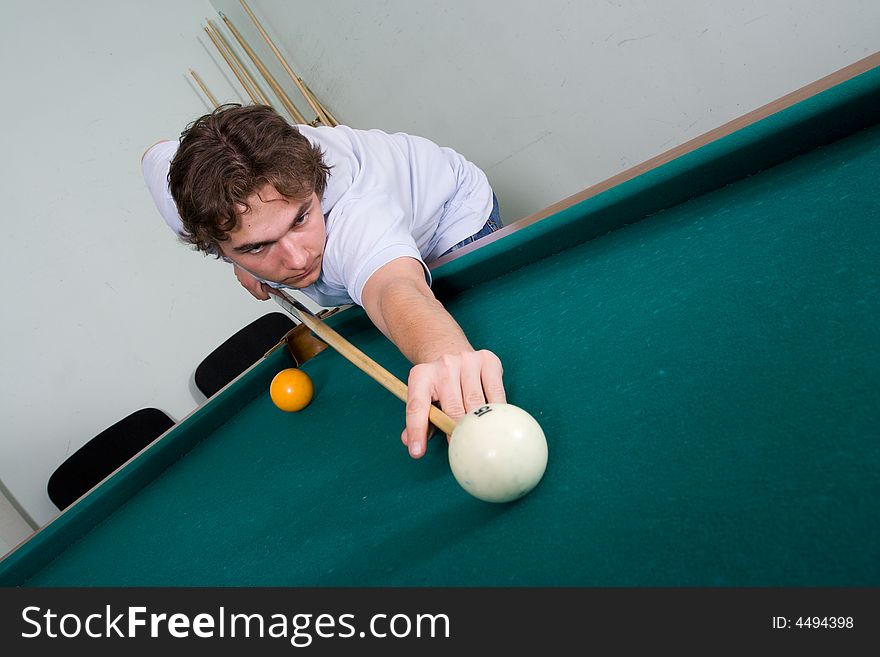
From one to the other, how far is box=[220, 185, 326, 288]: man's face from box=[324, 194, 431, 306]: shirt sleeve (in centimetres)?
5

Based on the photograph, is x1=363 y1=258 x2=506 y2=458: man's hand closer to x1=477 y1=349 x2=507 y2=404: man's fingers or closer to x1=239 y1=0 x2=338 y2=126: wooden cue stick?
x1=477 y1=349 x2=507 y2=404: man's fingers

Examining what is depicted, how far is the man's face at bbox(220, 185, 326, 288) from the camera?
151 centimetres

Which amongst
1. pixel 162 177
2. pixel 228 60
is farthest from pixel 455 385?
pixel 228 60

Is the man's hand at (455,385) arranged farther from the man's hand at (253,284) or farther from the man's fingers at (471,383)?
the man's hand at (253,284)

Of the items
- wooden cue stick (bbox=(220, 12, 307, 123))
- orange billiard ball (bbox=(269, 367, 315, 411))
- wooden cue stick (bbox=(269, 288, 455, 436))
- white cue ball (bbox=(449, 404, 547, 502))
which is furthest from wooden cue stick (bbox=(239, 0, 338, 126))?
white cue ball (bbox=(449, 404, 547, 502))

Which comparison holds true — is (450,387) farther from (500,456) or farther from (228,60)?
(228,60)

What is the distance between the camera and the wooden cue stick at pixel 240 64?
3912mm

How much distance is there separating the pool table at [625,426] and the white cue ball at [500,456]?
0.17 feet

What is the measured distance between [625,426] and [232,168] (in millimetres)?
1136

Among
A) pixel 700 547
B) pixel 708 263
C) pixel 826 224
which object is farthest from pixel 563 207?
pixel 700 547

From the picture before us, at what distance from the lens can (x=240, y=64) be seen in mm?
3965

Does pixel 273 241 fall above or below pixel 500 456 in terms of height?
above

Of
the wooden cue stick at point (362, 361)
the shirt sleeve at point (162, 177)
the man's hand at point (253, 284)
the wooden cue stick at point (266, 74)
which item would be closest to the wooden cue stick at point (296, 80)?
the wooden cue stick at point (266, 74)

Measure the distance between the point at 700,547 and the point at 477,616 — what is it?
0.29 meters
